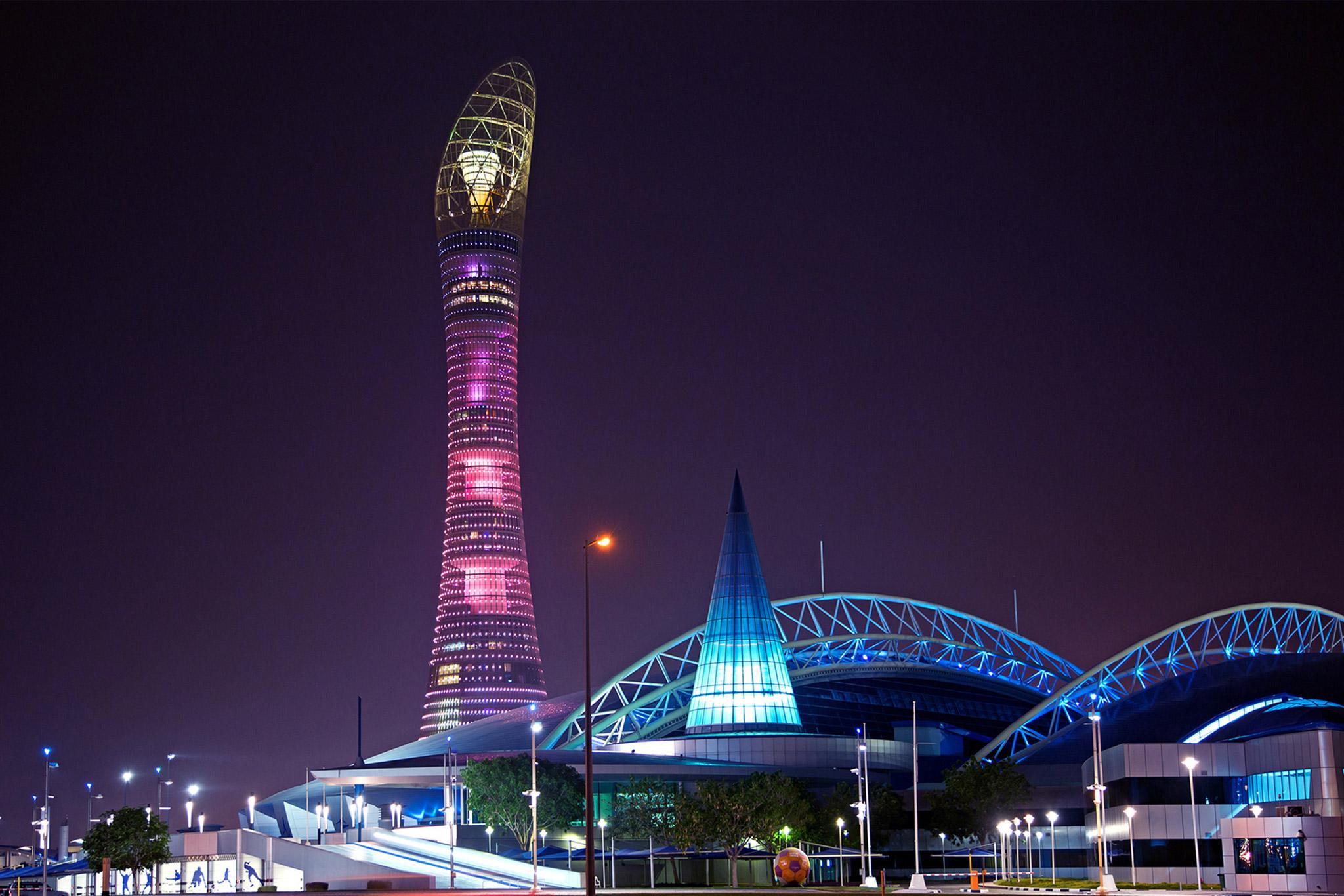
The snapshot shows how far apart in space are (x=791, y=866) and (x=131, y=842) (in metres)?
41.1

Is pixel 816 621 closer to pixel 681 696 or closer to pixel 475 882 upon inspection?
pixel 681 696

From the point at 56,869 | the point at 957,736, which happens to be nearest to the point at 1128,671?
the point at 957,736

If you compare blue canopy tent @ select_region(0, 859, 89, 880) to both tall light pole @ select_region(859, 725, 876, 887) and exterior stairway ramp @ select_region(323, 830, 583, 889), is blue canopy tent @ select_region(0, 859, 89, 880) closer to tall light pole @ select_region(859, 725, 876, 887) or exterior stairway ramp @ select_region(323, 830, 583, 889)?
exterior stairway ramp @ select_region(323, 830, 583, 889)

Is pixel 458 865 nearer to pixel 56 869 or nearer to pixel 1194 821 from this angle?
pixel 56 869

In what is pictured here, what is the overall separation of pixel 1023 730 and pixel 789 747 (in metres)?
24.1

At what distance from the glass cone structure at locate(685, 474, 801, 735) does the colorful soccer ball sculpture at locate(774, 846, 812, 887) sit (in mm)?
50149

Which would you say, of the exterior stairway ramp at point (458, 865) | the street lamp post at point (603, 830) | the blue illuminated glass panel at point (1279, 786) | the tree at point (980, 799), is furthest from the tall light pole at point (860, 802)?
the blue illuminated glass panel at point (1279, 786)

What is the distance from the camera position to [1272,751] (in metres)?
96.6

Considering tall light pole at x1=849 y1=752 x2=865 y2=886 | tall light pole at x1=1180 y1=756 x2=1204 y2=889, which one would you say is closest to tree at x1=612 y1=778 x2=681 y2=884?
tall light pole at x1=849 y1=752 x2=865 y2=886

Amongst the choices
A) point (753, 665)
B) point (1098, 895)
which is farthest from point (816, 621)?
point (1098, 895)

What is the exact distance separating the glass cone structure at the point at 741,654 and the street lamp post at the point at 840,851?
19.3 metres

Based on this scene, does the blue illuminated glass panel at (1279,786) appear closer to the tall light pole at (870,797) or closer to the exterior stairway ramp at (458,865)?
the tall light pole at (870,797)

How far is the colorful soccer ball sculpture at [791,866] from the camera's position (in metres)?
82.4

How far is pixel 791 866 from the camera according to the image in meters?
82.5
